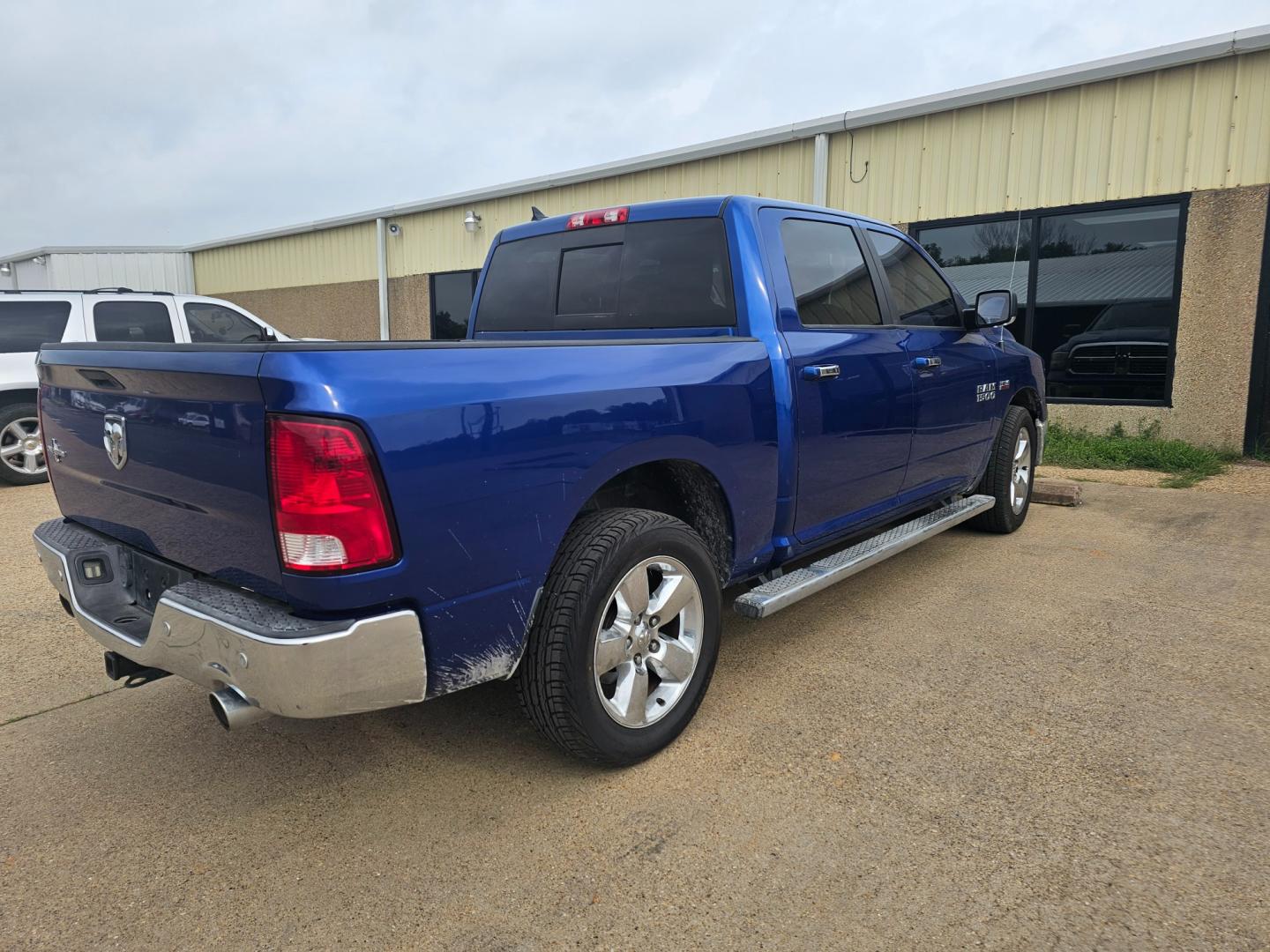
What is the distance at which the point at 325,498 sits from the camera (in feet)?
6.37

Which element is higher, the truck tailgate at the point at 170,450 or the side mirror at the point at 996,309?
the side mirror at the point at 996,309

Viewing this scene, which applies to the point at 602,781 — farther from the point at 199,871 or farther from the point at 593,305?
the point at 593,305

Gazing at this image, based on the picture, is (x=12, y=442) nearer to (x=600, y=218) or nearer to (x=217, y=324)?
(x=217, y=324)

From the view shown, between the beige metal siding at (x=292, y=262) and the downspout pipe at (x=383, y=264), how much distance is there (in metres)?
0.37

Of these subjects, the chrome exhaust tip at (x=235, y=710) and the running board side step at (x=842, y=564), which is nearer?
the chrome exhaust tip at (x=235, y=710)

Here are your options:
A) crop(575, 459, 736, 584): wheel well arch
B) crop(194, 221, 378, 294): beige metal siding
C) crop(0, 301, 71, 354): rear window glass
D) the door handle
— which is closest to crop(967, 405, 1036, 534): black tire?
the door handle

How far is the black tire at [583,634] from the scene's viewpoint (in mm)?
2408

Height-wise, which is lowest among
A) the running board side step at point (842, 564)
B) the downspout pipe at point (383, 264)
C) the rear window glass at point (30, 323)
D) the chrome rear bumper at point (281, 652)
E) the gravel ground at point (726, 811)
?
the gravel ground at point (726, 811)

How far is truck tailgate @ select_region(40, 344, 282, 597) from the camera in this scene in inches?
79.4

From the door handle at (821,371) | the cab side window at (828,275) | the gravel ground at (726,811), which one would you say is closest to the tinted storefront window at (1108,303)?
the gravel ground at (726,811)

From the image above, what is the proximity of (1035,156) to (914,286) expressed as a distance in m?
5.56

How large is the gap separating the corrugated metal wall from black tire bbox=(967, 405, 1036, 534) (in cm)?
420

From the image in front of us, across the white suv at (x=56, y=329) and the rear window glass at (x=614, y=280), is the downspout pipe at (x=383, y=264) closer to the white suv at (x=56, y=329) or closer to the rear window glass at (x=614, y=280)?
the white suv at (x=56, y=329)

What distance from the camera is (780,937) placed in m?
1.96
